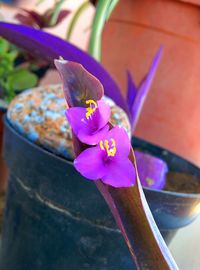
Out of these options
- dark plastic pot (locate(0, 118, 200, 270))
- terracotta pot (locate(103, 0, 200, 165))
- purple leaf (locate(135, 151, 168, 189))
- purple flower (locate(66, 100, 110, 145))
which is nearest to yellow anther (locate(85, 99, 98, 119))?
purple flower (locate(66, 100, 110, 145))

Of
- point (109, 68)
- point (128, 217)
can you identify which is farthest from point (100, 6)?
point (128, 217)

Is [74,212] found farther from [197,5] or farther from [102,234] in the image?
[197,5]

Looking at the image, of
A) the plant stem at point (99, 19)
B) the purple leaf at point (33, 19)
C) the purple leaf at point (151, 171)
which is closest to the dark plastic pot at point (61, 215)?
the purple leaf at point (151, 171)

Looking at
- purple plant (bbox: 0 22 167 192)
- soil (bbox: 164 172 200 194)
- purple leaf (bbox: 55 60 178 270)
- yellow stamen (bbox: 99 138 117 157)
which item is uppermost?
yellow stamen (bbox: 99 138 117 157)

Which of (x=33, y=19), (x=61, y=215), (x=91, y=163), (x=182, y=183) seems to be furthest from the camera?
(x=33, y=19)

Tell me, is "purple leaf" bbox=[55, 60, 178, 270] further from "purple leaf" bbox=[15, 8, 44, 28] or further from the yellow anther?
"purple leaf" bbox=[15, 8, 44, 28]

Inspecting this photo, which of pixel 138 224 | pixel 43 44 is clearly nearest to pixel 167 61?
pixel 43 44

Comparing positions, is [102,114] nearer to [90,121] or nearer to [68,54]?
[90,121]
